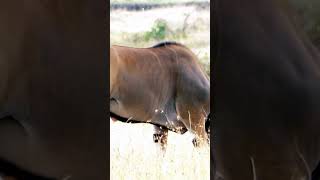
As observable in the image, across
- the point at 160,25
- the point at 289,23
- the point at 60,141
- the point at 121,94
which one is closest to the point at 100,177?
the point at 60,141

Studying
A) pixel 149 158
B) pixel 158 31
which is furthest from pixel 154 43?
pixel 149 158

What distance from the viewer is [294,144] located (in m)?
1.84

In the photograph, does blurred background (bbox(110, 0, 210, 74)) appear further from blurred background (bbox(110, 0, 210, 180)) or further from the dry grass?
the dry grass

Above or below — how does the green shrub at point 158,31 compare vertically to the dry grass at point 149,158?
above

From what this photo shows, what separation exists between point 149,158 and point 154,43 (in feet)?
1.54

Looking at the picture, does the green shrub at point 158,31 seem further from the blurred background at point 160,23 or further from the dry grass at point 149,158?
the dry grass at point 149,158

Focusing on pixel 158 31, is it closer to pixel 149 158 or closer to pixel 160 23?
pixel 160 23

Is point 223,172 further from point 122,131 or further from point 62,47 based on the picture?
point 62,47

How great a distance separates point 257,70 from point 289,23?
21 centimetres

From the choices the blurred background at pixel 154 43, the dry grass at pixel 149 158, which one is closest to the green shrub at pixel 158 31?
the blurred background at pixel 154 43

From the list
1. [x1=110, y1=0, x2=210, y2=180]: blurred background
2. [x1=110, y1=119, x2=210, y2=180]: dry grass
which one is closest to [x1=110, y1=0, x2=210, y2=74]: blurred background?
[x1=110, y1=0, x2=210, y2=180]: blurred background

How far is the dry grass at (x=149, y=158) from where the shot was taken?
195 centimetres

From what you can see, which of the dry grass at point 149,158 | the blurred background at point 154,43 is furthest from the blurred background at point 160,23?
the dry grass at point 149,158

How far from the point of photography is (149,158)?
1.98 m
